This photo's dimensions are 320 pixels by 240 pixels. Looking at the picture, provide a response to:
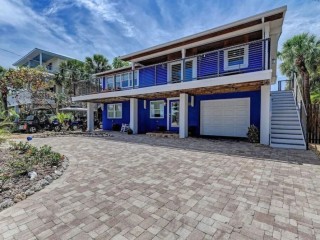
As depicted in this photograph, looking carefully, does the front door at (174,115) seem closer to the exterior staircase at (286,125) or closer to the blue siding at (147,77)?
the blue siding at (147,77)

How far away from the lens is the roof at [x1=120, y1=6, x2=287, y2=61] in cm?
839

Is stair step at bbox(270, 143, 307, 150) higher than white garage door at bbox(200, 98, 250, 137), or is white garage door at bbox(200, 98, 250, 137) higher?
white garage door at bbox(200, 98, 250, 137)

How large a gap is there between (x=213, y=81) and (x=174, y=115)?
17.4 feet

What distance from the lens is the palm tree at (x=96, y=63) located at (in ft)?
81.3

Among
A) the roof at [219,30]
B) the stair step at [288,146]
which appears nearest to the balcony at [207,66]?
the roof at [219,30]

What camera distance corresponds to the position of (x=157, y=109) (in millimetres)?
15211

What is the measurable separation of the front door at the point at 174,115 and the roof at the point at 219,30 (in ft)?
13.3

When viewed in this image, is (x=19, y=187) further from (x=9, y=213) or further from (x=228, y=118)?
(x=228, y=118)

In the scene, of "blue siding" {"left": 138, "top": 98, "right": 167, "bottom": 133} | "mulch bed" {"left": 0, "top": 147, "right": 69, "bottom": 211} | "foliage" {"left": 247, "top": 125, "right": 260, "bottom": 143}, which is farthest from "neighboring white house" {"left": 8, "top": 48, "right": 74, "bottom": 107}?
"foliage" {"left": 247, "top": 125, "right": 260, "bottom": 143}

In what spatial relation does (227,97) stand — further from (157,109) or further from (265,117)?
(157,109)

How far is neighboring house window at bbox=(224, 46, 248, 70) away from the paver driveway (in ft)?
23.6

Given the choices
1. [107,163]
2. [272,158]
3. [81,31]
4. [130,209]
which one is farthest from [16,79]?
[272,158]

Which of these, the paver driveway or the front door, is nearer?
the paver driveway

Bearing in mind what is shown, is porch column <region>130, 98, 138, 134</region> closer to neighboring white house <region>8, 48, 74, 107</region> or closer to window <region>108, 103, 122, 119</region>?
window <region>108, 103, 122, 119</region>
